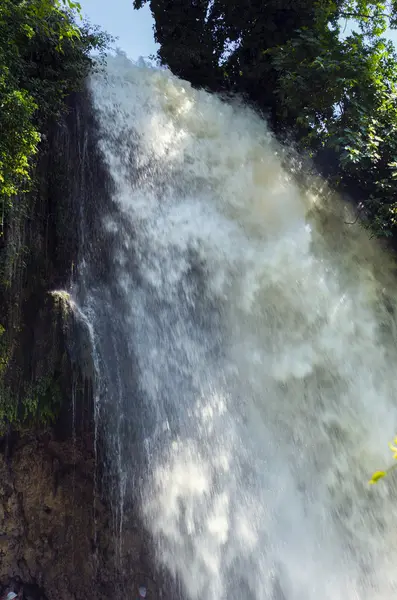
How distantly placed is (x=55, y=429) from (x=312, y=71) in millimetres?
7976

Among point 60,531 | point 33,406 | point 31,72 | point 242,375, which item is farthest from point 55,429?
point 31,72

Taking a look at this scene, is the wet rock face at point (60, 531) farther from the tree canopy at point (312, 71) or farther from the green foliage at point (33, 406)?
the tree canopy at point (312, 71)

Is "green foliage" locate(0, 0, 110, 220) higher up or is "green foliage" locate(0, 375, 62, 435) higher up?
"green foliage" locate(0, 0, 110, 220)

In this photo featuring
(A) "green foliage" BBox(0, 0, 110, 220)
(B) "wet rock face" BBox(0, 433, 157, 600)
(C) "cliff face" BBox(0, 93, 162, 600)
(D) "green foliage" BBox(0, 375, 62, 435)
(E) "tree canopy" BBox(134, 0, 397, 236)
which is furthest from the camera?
(E) "tree canopy" BBox(134, 0, 397, 236)

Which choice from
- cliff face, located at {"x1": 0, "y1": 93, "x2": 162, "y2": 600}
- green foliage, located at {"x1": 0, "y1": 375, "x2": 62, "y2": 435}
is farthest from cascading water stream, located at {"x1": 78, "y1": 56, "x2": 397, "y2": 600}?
green foliage, located at {"x1": 0, "y1": 375, "x2": 62, "y2": 435}

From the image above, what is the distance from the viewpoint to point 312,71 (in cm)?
897

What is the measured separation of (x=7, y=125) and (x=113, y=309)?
2983 millimetres

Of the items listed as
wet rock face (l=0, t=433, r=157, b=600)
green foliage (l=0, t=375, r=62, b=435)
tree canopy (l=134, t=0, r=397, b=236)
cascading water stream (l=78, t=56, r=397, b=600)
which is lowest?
wet rock face (l=0, t=433, r=157, b=600)

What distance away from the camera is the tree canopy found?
27.9 ft

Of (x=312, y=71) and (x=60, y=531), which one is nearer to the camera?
(x=60, y=531)

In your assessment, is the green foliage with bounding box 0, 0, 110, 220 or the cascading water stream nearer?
the green foliage with bounding box 0, 0, 110, 220

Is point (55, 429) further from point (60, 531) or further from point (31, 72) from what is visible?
point (31, 72)

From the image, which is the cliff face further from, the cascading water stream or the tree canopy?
the tree canopy

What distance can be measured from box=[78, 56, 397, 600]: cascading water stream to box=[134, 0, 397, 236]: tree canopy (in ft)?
3.95
